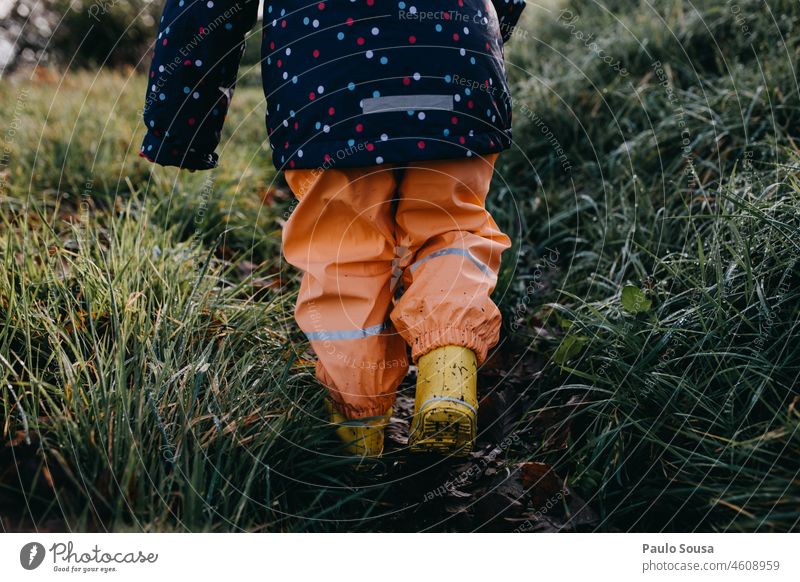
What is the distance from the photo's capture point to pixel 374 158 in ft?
4.18

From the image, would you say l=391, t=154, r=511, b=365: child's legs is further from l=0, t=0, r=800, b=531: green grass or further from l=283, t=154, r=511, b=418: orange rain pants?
l=0, t=0, r=800, b=531: green grass

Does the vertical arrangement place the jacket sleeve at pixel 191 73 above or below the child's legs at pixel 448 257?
above

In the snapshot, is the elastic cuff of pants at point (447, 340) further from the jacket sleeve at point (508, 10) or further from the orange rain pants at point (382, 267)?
the jacket sleeve at point (508, 10)

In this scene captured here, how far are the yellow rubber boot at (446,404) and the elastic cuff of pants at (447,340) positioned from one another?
0.03 ft

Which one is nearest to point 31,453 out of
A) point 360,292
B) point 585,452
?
point 360,292

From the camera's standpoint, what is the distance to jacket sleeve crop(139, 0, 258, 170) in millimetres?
1347

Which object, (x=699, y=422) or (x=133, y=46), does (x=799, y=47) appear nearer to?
(x=699, y=422)

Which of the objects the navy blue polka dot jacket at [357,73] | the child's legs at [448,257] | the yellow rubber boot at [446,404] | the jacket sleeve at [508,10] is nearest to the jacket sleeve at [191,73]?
the navy blue polka dot jacket at [357,73]

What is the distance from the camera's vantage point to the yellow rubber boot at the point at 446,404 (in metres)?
1.25

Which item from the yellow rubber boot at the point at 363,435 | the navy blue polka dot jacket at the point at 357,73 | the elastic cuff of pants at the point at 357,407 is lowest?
the yellow rubber boot at the point at 363,435
